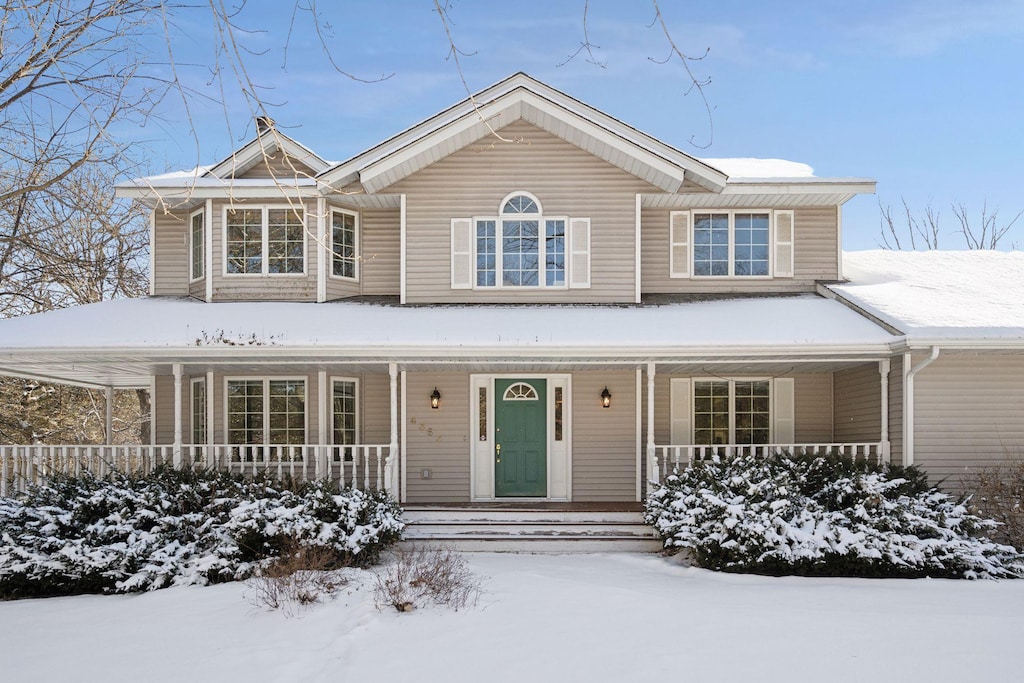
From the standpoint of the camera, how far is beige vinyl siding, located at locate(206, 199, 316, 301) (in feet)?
45.0

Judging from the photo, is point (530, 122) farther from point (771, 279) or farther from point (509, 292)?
point (771, 279)

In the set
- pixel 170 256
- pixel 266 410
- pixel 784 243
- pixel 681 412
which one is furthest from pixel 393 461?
pixel 784 243

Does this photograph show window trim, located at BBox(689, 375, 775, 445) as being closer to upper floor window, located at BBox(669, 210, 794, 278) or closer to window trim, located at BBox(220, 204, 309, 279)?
upper floor window, located at BBox(669, 210, 794, 278)

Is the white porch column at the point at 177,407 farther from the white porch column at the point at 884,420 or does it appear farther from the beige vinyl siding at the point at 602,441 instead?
the white porch column at the point at 884,420

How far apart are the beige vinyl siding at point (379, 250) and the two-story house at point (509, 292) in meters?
0.03

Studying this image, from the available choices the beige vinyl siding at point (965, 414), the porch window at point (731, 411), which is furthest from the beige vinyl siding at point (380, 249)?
the beige vinyl siding at point (965, 414)

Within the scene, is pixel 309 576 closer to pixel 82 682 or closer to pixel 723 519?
pixel 82 682

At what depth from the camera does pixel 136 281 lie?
933 inches

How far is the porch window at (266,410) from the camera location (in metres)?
13.5

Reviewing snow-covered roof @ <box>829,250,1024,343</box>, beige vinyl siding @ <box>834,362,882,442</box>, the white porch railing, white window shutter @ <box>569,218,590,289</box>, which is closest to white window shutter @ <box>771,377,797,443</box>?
beige vinyl siding @ <box>834,362,882,442</box>

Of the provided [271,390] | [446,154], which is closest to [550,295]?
[446,154]

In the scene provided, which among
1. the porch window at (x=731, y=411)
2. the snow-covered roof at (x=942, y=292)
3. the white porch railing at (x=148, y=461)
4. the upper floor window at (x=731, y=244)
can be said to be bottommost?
the white porch railing at (x=148, y=461)

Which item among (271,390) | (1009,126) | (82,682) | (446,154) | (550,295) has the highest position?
(1009,126)

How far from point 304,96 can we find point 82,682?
4900mm
